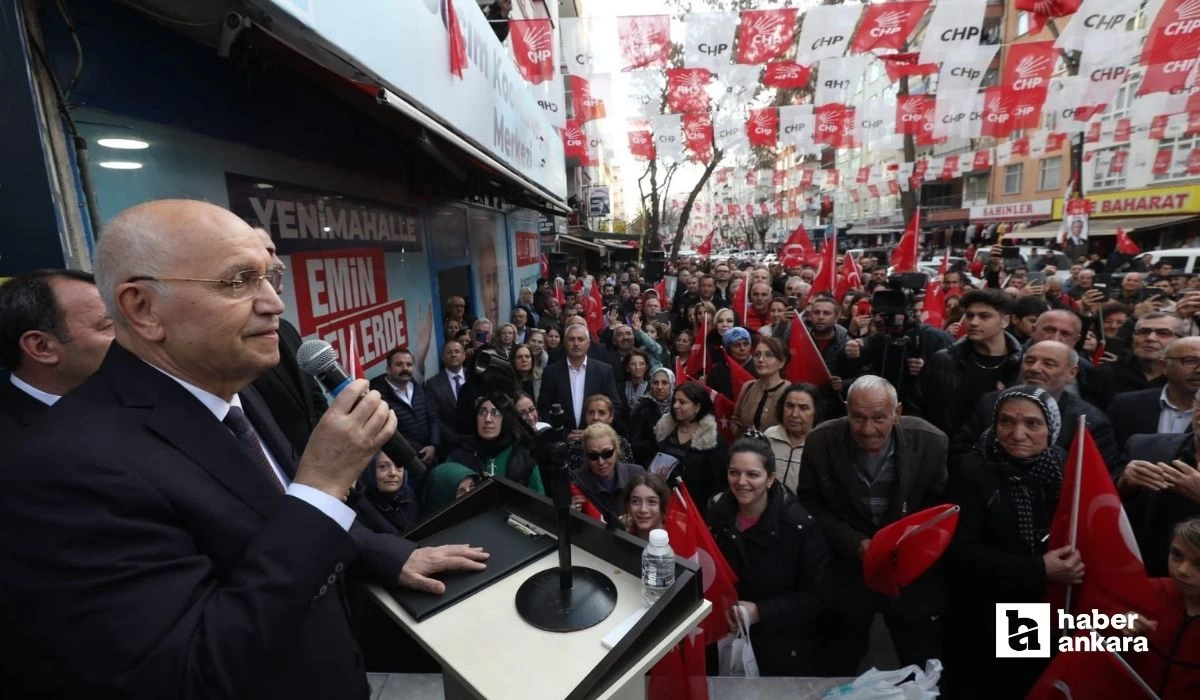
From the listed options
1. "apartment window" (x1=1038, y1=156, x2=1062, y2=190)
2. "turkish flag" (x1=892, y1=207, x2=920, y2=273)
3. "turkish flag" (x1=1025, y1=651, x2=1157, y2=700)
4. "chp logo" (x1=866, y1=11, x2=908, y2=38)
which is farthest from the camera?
"apartment window" (x1=1038, y1=156, x2=1062, y2=190)

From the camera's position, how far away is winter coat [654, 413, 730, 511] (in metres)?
3.96

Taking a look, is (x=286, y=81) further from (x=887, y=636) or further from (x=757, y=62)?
(x=757, y=62)

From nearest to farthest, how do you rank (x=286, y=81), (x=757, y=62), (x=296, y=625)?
(x=296, y=625)
(x=286, y=81)
(x=757, y=62)

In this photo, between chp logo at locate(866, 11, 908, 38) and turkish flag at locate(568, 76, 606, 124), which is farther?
turkish flag at locate(568, 76, 606, 124)

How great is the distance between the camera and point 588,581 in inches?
52.8

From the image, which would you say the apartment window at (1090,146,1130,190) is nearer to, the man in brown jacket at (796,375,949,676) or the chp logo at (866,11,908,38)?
the chp logo at (866,11,908,38)

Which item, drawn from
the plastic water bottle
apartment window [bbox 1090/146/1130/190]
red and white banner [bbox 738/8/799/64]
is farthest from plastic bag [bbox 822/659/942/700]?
apartment window [bbox 1090/146/1130/190]

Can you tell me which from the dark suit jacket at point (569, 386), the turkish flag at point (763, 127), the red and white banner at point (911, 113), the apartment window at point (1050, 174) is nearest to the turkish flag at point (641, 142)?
the turkish flag at point (763, 127)

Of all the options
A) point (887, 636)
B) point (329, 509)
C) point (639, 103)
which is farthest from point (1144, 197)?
point (329, 509)

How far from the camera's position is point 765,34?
7637 millimetres

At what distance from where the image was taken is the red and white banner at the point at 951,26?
7.78 metres

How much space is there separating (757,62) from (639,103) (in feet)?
9.67

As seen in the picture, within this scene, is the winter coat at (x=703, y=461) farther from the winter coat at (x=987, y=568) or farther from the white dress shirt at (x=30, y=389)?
the white dress shirt at (x=30, y=389)

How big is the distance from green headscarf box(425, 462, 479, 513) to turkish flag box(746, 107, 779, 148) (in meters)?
10.9
